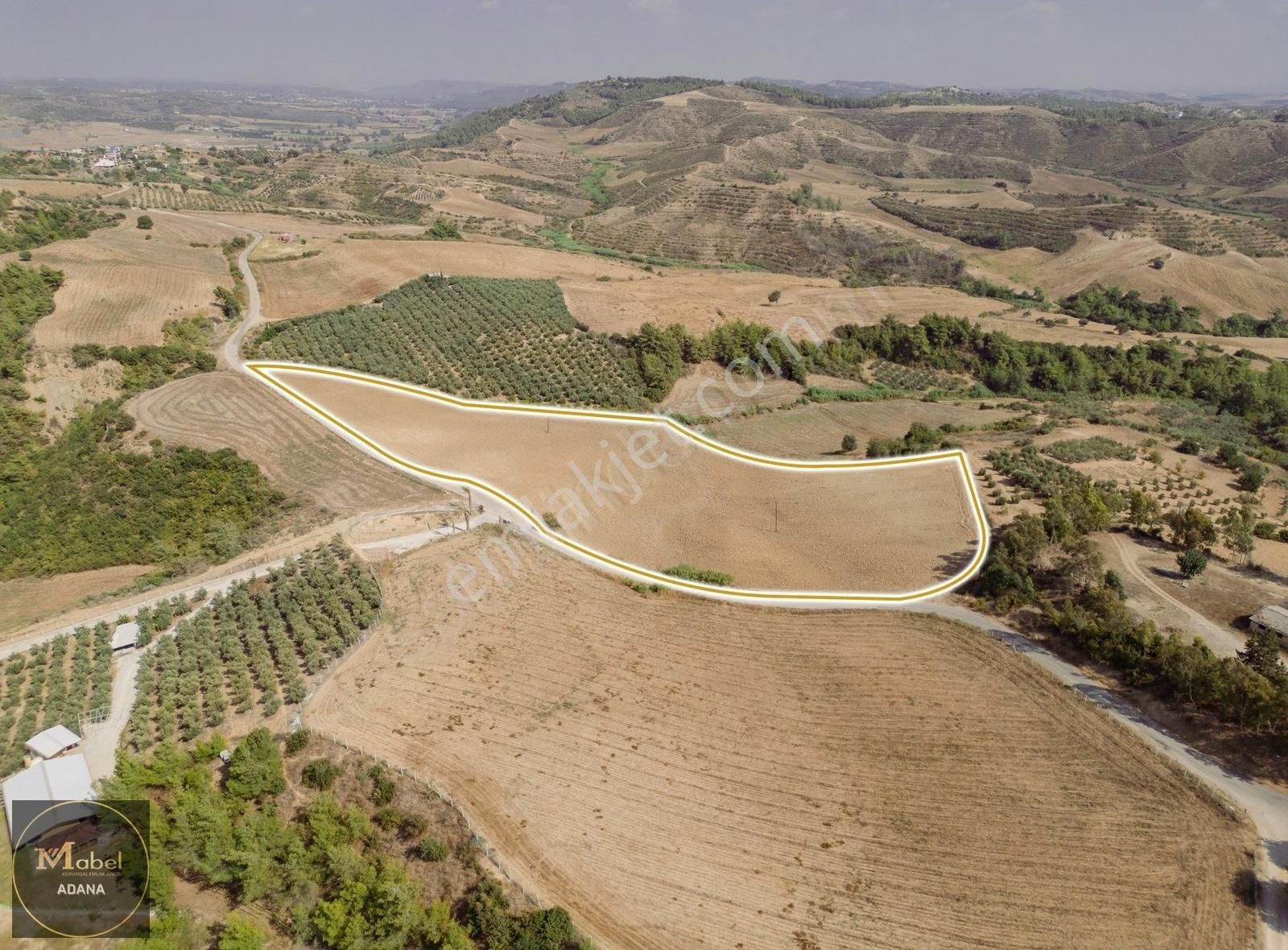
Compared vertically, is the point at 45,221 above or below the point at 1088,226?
below

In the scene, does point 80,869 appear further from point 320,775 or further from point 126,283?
point 126,283

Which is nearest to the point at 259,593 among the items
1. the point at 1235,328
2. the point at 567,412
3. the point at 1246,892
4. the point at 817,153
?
the point at 567,412

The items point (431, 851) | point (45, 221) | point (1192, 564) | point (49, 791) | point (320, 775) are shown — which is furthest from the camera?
point (45, 221)

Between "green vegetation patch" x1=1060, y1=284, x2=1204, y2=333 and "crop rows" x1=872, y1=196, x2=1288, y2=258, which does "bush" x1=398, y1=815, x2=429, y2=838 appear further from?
"crop rows" x1=872, y1=196, x2=1288, y2=258

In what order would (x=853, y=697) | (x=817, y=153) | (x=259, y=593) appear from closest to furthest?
(x=853, y=697) → (x=259, y=593) → (x=817, y=153)

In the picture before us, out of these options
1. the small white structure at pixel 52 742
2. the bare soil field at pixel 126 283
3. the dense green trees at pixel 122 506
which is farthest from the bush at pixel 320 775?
the bare soil field at pixel 126 283

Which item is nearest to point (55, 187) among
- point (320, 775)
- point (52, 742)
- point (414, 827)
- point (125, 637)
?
point (125, 637)

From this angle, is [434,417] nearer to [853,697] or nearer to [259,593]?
[259,593]
